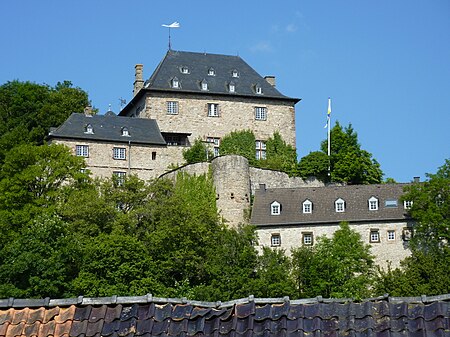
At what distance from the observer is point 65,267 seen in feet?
189

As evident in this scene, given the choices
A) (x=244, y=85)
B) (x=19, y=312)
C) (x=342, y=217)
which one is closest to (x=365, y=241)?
(x=342, y=217)

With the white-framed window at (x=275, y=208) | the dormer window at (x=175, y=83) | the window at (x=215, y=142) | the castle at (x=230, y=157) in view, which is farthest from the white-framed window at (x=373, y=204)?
the dormer window at (x=175, y=83)

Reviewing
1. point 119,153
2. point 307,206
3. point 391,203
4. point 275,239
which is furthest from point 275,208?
point 119,153

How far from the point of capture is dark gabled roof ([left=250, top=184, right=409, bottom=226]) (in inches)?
2464

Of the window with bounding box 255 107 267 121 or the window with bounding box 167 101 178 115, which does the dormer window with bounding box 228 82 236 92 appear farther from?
the window with bounding box 167 101 178 115

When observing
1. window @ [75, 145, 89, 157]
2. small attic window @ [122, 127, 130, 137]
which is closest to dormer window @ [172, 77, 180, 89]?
small attic window @ [122, 127, 130, 137]

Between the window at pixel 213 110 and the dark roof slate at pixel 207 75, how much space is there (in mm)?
1039

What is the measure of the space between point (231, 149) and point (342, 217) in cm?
1511

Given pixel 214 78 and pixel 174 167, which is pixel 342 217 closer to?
pixel 174 167

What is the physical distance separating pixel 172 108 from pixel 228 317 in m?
66.4

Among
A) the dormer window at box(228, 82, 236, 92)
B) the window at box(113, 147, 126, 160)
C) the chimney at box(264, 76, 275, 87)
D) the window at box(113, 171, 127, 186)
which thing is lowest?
the window at box(113, 171, 127, 186)

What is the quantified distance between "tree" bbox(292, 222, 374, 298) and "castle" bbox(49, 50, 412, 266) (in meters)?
1.59

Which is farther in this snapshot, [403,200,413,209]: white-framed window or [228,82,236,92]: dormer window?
[228,82,236,92]: dormer window

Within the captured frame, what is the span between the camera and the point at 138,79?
8500 centimetres
